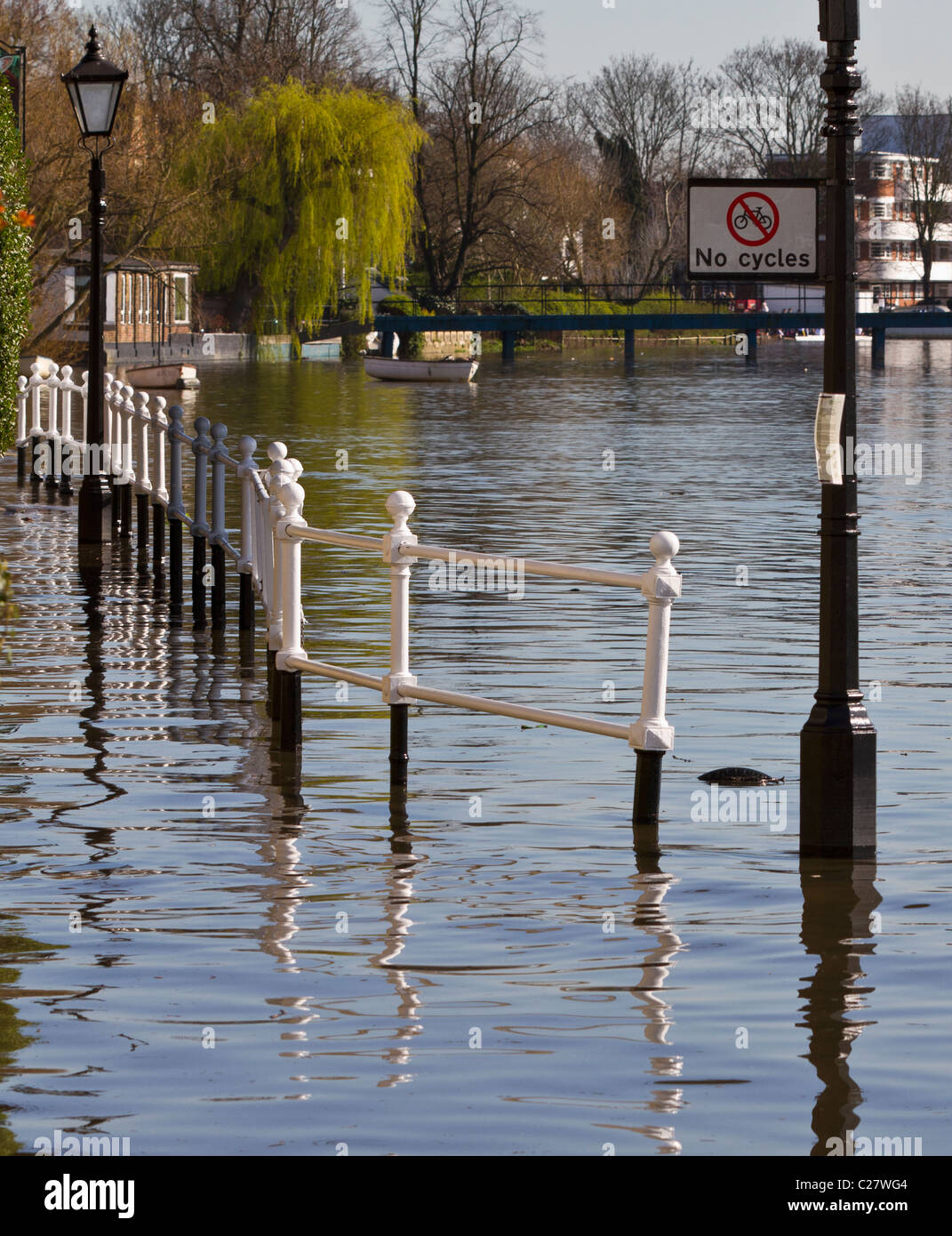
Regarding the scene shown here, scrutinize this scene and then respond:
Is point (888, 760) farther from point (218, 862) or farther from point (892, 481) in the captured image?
point (892, 481)

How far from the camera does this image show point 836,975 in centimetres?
683

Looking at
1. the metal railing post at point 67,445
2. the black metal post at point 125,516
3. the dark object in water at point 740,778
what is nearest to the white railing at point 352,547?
the dark object in water at point 740,778

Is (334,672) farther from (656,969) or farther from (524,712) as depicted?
(656,969)

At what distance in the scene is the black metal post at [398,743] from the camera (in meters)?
9.84

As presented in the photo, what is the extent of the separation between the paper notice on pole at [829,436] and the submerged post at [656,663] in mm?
631

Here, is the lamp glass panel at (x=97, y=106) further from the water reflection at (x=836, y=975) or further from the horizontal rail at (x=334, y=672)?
the water reflection at (x=836, y=975)

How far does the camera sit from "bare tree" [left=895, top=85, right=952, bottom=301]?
140m

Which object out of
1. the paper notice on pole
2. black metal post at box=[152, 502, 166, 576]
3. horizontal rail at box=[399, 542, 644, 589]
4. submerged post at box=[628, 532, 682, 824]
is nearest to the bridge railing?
black metal post at box=[152, 502, 166, 576]

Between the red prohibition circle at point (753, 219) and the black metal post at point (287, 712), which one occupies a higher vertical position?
the red prohibition circle at point (753, 219)

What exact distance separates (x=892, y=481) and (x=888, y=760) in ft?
68.2

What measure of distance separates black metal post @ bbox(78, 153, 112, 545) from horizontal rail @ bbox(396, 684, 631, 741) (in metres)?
11.1

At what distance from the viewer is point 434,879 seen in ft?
26.7

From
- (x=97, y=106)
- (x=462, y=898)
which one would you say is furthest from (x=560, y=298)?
(x=462, y=898)
